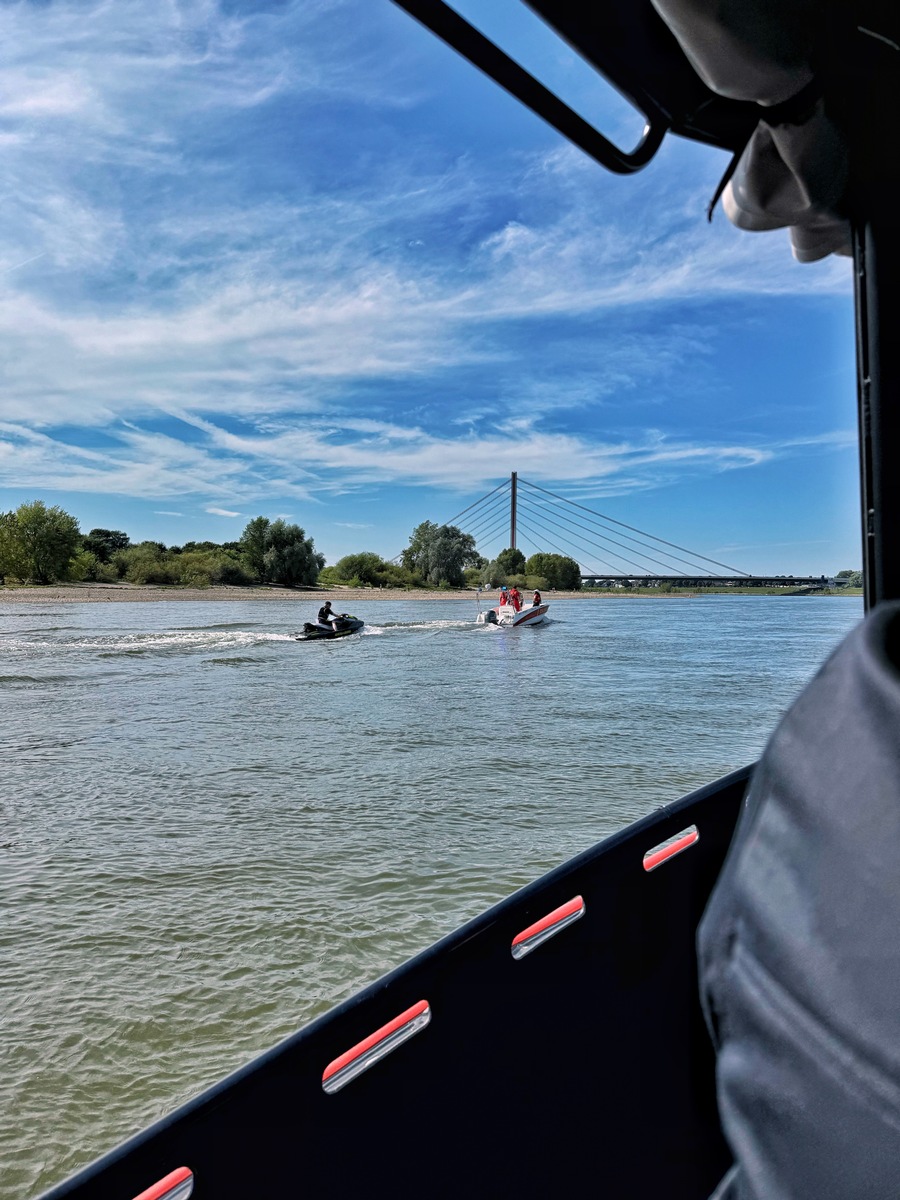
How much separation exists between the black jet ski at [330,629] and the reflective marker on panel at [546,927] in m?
20.7

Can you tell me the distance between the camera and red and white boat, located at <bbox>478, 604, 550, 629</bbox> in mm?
28891

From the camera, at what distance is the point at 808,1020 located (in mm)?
569

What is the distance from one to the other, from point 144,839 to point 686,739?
6484 millimetres

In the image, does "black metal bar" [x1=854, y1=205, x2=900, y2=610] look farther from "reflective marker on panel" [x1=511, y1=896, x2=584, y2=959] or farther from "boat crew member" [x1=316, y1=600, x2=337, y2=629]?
"boat crew member" [x1=316, y1=600, x2=337, y2=629]

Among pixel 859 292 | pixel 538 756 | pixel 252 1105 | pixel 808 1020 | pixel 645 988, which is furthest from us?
pixel 538 756

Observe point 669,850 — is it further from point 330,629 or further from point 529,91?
point 330,629

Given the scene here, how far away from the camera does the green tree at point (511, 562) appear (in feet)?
160

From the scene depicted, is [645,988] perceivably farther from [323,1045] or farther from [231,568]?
[231,568]

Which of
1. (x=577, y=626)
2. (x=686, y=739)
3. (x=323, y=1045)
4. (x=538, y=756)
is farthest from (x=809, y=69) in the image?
(x=577, y=626)

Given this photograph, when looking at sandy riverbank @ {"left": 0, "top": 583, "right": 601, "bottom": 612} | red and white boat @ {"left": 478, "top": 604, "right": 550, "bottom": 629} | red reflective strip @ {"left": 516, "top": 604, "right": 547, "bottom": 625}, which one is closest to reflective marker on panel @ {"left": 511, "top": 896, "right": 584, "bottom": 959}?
red and white boat @ {"left": 478, "top": 604, "right": 550, "bottom": 629}

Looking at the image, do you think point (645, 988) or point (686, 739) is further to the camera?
point (686, 739)

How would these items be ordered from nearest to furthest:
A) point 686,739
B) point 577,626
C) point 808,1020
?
point 808,1020, point 686,739, point 577,626

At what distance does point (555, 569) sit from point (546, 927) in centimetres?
5227

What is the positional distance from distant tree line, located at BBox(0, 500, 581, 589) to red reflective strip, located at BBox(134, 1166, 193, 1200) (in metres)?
47.4
